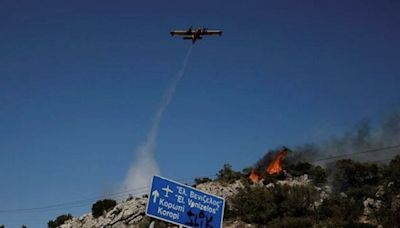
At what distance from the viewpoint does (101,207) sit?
328 feet

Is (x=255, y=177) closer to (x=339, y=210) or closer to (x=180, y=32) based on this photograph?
(x=339, y=210)

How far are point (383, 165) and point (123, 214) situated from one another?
2248 inches

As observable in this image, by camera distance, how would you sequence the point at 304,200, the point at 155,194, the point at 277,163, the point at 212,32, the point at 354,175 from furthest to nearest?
the point at 277,163 < the point at 354,175 < the point at 304,200 < the point at 212,32 < the point at 155,194

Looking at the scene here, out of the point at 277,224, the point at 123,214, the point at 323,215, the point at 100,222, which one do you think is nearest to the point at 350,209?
the point at 323,215

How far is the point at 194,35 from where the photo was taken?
45938 mm

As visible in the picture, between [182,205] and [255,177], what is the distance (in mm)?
88201

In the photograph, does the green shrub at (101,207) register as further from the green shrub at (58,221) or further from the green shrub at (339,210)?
the green shrub at (339,210)

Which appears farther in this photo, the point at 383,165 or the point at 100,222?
the point at 383,165

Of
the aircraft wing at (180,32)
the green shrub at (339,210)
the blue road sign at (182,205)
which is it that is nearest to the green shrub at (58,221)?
the green shrub at (339,210)

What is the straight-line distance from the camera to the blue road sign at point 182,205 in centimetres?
1925

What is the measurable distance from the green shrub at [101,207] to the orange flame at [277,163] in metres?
38.8

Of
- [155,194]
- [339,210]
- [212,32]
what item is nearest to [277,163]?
[339,210]

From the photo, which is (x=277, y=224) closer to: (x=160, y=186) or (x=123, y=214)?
(x=123, y=214)

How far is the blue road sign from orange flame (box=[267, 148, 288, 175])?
9221 cm
